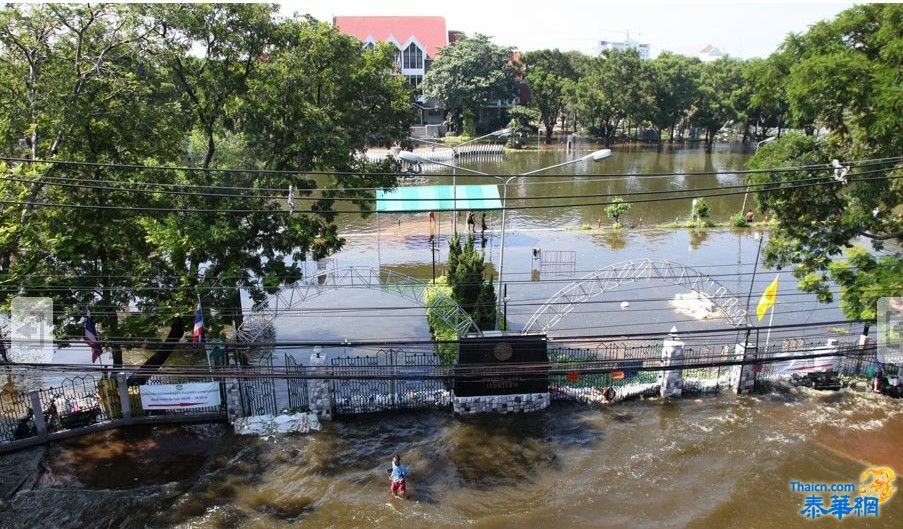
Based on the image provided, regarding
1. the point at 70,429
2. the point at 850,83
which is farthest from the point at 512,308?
the point at 70,429

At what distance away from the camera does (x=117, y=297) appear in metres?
16.7

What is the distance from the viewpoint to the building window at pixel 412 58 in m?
72.2

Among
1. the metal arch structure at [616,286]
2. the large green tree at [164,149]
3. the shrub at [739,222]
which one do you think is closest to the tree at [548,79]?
the shrub at [739,222]

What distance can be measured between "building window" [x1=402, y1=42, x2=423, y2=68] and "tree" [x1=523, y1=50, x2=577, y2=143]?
1196 cm

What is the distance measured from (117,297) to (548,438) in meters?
11.9

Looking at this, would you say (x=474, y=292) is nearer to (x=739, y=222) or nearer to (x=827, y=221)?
(x=827, y=221)

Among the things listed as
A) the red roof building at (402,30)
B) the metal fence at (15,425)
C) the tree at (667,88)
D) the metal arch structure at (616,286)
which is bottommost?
the metal fence at (15,425)

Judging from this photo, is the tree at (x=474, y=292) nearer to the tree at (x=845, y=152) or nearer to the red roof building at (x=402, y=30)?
the tree at (x=845, y=152)

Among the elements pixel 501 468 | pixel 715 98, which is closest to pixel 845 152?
pixel 501 468

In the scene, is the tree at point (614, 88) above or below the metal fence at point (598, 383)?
above

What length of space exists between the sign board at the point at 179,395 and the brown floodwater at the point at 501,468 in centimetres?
75

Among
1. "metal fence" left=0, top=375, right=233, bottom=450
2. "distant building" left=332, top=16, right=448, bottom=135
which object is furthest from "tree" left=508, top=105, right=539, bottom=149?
"metal fence" left=0, top=375, right=233, bottom=450

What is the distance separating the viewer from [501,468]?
15.6 meters

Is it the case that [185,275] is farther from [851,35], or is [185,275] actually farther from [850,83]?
[851,35]
